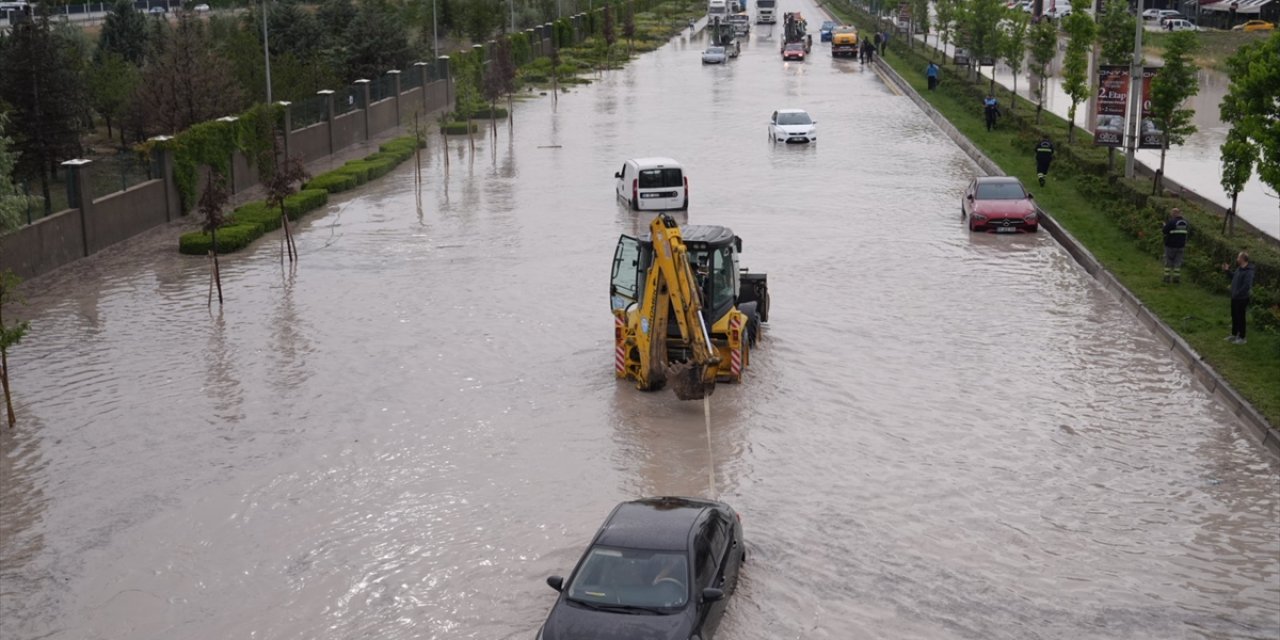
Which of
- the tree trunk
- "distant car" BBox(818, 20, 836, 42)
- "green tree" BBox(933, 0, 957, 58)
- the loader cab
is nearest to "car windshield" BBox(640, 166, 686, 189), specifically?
the loader cab

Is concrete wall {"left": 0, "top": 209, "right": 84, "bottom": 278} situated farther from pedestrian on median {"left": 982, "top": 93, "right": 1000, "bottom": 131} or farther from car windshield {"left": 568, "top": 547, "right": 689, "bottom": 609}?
pedestrian on median {"left": 982, "top": 93, "right": 1000, "bottom": 131}

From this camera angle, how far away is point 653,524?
13406 mm

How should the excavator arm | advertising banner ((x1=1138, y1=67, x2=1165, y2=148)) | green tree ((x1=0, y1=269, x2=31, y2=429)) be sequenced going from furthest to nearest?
advertising banner ((x1=1138, y1=67, x2=1165, y2=148)) → the excavator arm → green tree ((x1=0, y1=269, x2=31, y2=429))

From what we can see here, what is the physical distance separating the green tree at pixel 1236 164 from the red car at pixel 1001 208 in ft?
15.0

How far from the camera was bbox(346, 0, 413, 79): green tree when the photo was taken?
2781 inches

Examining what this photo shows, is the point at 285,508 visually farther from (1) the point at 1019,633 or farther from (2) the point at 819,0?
(2) the point at 819,0

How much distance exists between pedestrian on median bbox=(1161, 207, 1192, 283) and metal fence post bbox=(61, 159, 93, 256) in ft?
71.6

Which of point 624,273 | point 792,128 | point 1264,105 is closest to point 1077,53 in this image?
point 792,128

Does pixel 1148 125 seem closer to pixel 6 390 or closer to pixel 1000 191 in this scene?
pixel 1000 191

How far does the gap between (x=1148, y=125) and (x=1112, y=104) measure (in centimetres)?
109

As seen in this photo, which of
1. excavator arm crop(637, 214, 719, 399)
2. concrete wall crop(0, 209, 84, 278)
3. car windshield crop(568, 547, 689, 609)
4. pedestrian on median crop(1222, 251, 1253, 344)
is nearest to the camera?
Answer: car windshield crop(568, 547, 689, 609)

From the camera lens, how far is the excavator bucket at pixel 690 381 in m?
19.8

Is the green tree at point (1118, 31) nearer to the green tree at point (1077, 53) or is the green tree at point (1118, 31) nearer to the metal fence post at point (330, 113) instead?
the green tree at point (1077, 53)

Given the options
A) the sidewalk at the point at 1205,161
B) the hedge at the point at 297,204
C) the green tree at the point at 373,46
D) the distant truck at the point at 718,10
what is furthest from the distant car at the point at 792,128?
Result: the distant truck at the point at 718,10
